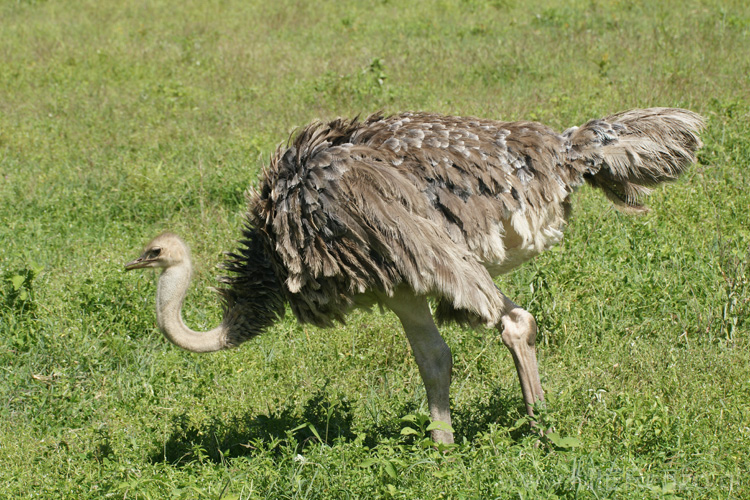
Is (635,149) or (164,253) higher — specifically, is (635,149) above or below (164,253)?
above

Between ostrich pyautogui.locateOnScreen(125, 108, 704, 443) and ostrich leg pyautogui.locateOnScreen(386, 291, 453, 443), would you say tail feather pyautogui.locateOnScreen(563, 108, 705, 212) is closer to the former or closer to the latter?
ostrich pyautogui.locateOnScreen(125, 108, 704, 443)

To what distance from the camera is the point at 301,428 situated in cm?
438

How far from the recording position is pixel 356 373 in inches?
194

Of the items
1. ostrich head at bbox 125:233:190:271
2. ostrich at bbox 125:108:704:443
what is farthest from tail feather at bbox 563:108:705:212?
ostrich head at bbox 125:233:190:271

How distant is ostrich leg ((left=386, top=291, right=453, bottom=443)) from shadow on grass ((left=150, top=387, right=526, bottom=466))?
11.9 inches

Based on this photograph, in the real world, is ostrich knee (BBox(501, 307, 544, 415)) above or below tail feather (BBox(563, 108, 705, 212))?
below

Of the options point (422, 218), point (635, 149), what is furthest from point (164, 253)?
point (635, 149)

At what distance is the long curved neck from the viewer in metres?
4.12

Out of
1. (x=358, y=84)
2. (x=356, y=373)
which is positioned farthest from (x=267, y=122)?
(x=356, y=373)

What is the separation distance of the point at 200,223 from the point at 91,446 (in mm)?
2381

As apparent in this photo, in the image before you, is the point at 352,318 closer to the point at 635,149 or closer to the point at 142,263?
the point at 142,263

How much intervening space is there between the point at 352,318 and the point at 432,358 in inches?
57.1

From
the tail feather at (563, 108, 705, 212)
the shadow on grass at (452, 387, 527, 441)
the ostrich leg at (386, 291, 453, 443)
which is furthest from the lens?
the shadow on grass at (452, 387, 527, 441)

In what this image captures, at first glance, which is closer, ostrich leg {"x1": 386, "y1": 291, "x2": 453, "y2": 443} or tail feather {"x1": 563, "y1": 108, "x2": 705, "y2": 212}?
ostrich leg {"x1": 386, "y1": 291, "x2": 453, "y2": 443}
